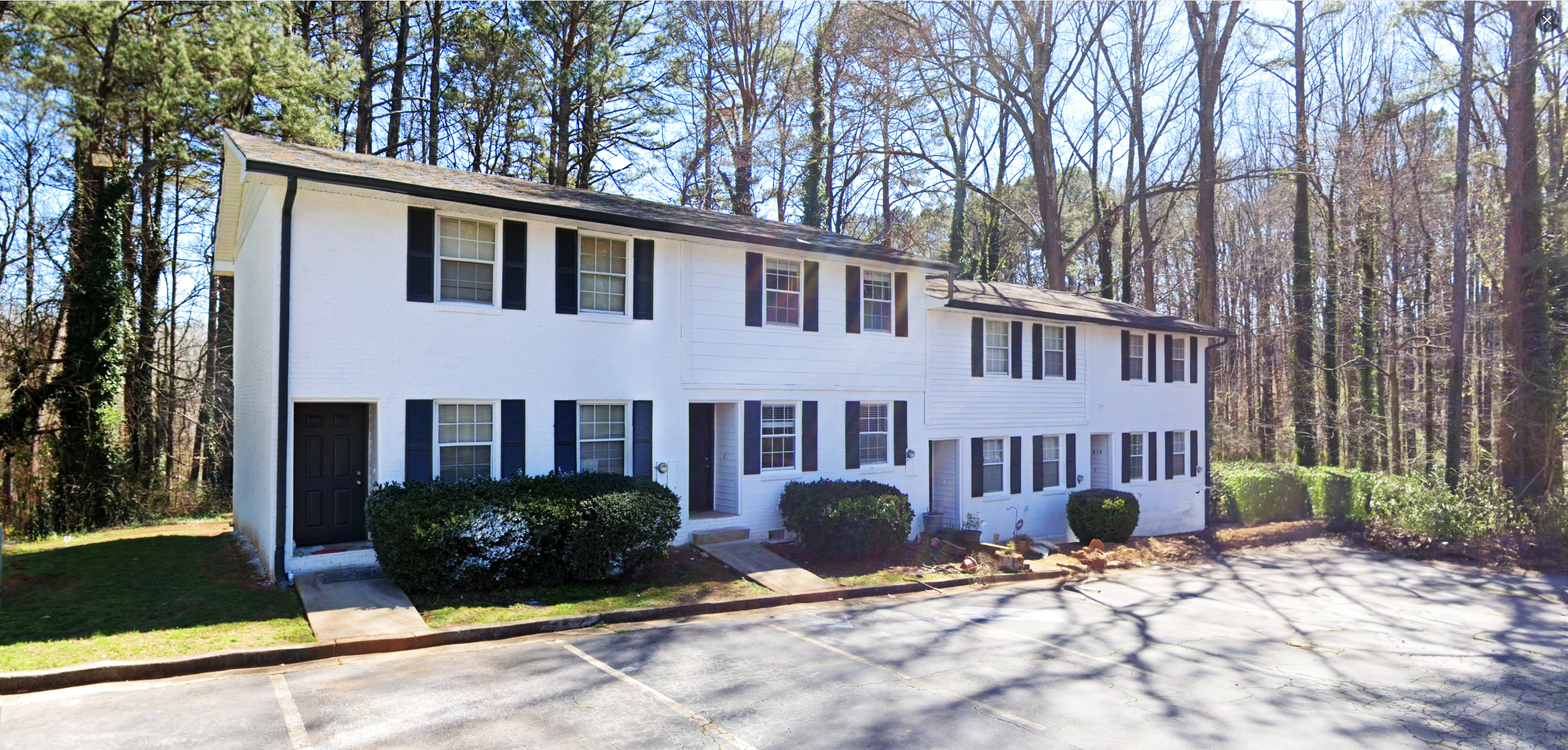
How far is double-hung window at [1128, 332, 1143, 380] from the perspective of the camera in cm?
2167

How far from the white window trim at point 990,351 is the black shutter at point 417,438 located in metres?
11.5

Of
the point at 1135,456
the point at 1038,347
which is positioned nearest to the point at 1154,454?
the point at 1135,456

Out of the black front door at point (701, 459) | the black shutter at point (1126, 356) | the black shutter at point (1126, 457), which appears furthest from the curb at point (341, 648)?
the black shutter at point (1126, 356)

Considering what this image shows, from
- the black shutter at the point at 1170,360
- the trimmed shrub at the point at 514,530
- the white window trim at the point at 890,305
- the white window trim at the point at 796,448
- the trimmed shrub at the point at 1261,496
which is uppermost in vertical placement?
the white window trim at the point at 890,305

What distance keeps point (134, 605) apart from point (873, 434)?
11.6 m

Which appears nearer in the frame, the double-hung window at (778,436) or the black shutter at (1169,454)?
the double-hung window at (778,436)

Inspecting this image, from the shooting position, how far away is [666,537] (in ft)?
38.5

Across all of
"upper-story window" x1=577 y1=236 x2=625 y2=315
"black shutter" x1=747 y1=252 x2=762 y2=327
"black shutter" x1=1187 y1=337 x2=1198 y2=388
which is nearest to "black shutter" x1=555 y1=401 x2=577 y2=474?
"upper-story window" x1=577 y1=236 x2=625 y2=315

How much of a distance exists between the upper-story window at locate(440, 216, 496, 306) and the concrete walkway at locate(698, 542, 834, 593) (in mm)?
5319

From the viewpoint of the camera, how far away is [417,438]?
11414 mm

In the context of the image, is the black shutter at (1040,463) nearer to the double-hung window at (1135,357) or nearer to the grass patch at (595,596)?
the double-hung window at (1135,357)

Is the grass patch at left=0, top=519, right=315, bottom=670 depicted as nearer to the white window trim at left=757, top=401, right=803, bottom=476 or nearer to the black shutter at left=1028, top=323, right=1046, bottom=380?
the white window trim at left=757, top=401, right=803, bottom=476

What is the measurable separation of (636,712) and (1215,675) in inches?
239

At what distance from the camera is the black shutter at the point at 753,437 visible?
1467 centimetres
